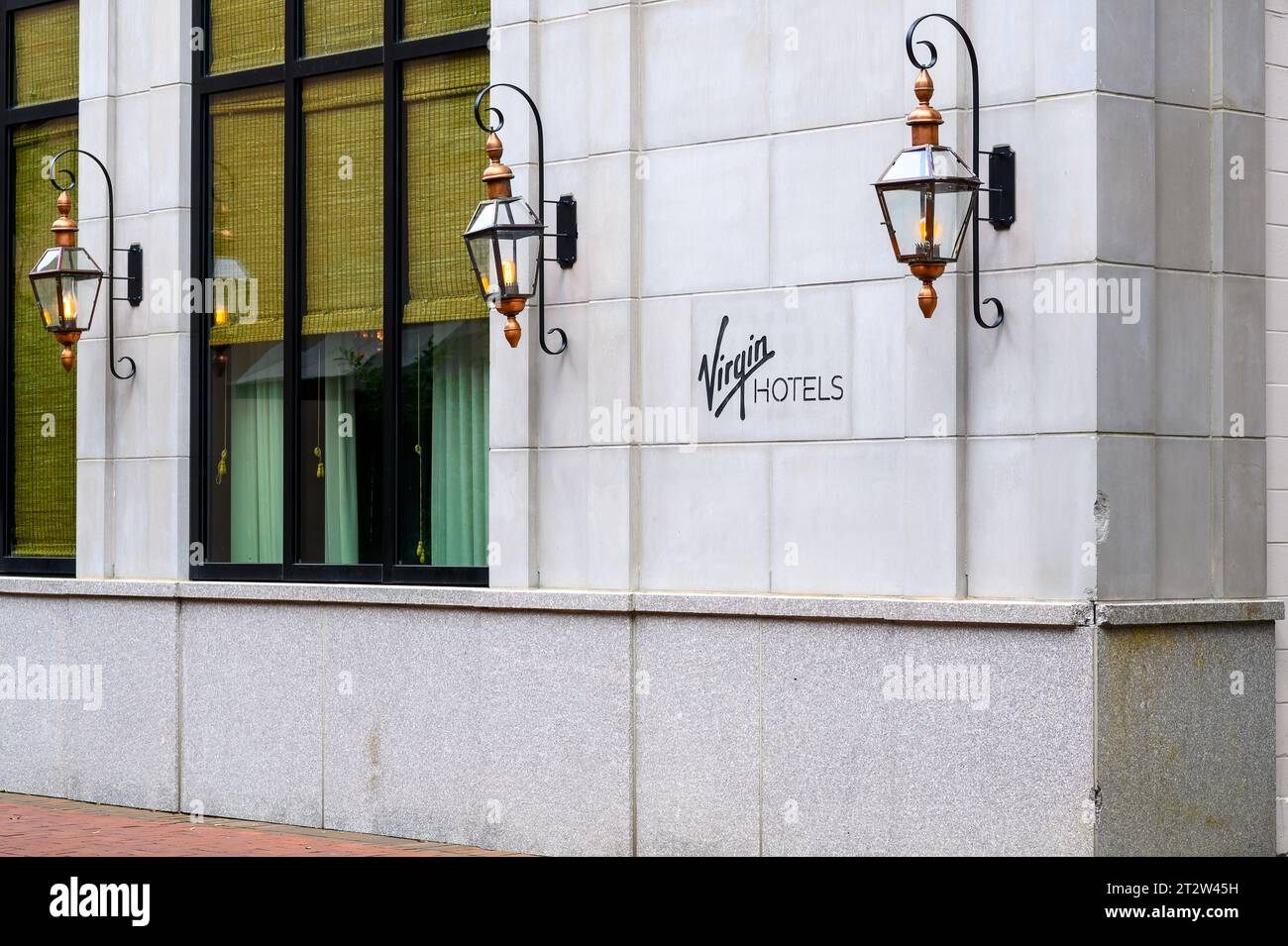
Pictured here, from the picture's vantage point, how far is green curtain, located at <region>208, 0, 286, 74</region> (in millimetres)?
14273

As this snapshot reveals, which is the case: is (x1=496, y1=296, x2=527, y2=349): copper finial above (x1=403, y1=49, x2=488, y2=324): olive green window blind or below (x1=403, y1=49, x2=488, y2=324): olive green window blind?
below

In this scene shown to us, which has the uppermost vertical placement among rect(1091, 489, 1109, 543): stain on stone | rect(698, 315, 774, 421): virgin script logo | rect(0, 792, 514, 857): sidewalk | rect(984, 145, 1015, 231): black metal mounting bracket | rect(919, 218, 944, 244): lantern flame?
rect(984, 145, 1015, 231): black metal mounting bracket

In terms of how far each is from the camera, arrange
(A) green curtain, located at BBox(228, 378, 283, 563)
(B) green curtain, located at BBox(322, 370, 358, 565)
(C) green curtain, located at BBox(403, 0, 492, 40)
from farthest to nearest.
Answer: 1. (A) green curtain, located at BBox(228, 378, 283, 563)
2. (B) green curtain, located at BBox(322, 370, 358, 565)
3. (C) green curtain, located at BBox(403, 0, 492, 40)

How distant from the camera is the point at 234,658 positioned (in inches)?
549

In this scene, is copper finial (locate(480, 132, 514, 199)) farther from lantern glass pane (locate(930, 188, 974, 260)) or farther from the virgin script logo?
lantern glass pane (locate(930, 188, 974, 260))

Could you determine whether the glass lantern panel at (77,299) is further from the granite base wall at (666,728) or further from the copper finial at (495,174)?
the copper finial at (495,174)

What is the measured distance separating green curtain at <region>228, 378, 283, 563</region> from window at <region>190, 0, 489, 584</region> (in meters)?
0.01

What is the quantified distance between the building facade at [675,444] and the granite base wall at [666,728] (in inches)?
1.1

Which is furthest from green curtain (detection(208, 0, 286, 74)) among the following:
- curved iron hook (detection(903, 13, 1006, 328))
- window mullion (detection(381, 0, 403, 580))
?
curved iron hook (detection(903, 13, 1006, 328))

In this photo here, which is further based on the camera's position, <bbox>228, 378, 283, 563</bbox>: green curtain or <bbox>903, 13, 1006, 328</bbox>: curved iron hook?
<bbox>228, 378, 283, 563</bbox>: green curtain

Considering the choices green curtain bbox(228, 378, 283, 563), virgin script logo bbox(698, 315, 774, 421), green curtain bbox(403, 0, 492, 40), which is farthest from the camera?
green curtain bbox(228, 378, 283, 563)

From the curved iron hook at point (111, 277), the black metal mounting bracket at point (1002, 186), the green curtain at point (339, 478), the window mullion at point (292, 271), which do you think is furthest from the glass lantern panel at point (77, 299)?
the black metal mounting bracket at point (1002, 186)

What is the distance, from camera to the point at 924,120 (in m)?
10.1
